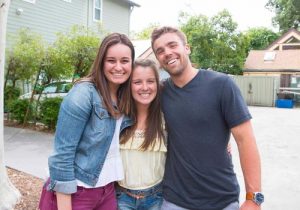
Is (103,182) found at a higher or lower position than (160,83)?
lower

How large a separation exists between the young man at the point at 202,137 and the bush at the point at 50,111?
25.8 feet

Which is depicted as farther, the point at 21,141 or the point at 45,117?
Result: the point at 45,117

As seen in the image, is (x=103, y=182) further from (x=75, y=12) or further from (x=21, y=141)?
→ (x=75, y=12)

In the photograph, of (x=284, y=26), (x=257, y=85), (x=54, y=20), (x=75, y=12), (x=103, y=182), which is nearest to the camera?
(x=103, y=182)

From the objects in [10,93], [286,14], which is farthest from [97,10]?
[286,14]

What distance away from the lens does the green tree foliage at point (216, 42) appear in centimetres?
2670

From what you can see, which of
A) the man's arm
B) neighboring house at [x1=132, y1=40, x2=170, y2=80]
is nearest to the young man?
the man's arm

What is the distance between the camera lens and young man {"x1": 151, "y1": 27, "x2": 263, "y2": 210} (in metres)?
2.27

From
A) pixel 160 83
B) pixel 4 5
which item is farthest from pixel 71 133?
pixel 4 5

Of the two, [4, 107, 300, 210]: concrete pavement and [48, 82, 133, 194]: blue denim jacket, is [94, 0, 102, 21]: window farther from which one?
[48, 82, 133, 194]: blue denim jacket

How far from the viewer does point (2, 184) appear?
14.1 feet

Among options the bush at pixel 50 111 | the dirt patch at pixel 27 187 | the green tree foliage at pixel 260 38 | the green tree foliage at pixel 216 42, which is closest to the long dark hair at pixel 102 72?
the dirt patch at pixel 27 187

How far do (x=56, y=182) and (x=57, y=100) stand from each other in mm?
8171

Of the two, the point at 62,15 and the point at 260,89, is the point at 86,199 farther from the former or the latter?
the point at 260,89
